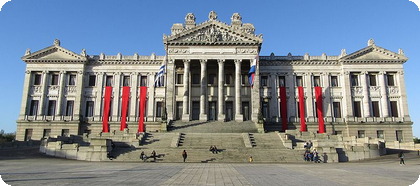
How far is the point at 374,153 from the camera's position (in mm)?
30953

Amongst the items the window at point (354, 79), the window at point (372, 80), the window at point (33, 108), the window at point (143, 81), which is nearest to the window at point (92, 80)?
the window at point (143, 81)

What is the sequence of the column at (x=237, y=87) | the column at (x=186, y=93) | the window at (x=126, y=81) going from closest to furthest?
the column at (x=186, y=93) < the column at (x=237, y=87) < the window at (x=126, y=81)

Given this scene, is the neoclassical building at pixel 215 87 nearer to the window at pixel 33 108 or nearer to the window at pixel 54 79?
the window at pixel 33 108

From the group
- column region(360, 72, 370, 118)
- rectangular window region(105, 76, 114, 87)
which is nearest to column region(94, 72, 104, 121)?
rectangular window region(105, 76, 114, 87)

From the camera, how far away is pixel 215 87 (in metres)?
51.3

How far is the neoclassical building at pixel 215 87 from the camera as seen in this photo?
160ft

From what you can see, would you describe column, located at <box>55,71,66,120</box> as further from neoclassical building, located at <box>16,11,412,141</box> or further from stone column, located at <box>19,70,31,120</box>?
stone column, located at <box>19,70,31,120</box>

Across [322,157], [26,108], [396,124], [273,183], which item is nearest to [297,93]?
[396,124]

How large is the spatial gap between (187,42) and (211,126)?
14.4 metres

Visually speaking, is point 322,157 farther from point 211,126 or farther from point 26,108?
point 26,108

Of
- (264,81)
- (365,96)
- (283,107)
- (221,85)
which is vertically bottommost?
(283,107)

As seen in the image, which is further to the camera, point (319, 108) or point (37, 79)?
point (37, 79)

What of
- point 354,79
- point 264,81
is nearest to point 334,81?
point 354,79

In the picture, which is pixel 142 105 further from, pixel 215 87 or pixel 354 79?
pixel 354 79
